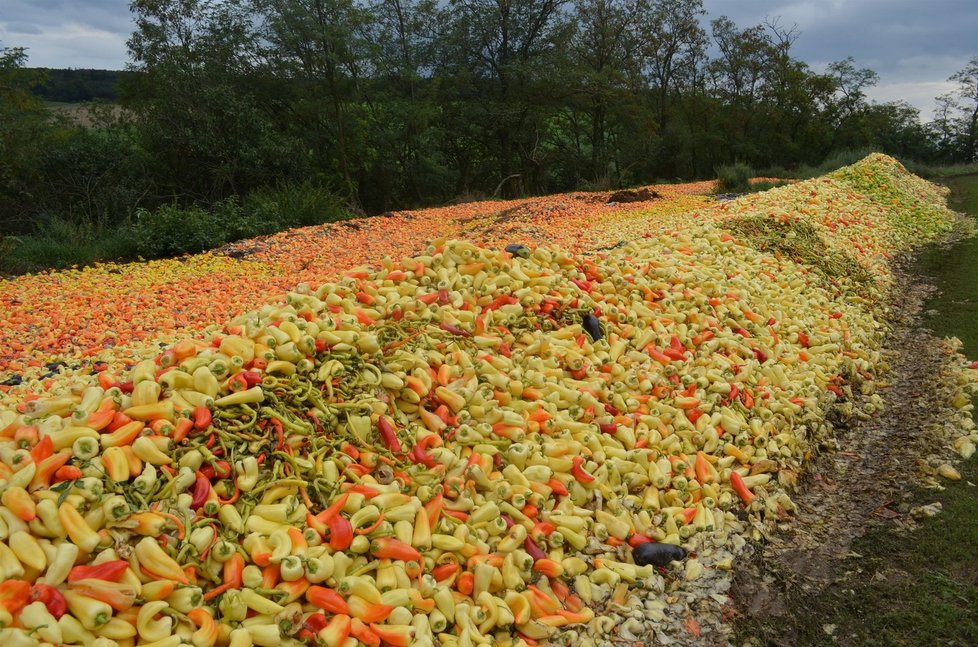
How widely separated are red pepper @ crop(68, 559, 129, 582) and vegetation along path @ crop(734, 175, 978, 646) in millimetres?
2696

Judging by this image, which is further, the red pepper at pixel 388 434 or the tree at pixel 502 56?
the tree at pixel 502 56

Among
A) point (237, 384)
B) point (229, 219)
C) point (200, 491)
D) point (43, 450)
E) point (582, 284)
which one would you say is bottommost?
point (200, 491)

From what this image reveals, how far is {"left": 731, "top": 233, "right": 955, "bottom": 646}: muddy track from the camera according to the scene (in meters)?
3.17

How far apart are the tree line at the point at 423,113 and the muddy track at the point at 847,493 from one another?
44.3ft

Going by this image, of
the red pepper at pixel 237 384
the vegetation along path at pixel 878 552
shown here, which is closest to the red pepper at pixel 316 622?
the red pepper at pixel 237 384

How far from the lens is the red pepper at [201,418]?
116 inches

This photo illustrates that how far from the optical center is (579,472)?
353 cm

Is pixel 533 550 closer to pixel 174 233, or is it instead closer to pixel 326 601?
pixel 326 601

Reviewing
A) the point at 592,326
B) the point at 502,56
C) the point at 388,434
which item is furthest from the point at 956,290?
the point at 502,56

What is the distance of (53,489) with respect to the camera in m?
2.47

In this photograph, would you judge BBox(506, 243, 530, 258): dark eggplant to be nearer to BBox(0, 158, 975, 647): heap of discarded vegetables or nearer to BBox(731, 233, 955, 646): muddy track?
BBox(0, 158, 975, 647): heap of discarded vegetables

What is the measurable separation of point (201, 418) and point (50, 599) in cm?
95

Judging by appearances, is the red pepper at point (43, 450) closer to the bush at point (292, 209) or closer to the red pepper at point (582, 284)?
the red pepper at point (582, 284)

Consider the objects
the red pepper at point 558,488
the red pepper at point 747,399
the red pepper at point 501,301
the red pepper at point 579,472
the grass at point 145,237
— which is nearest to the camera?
the red pepper at point 558,488
